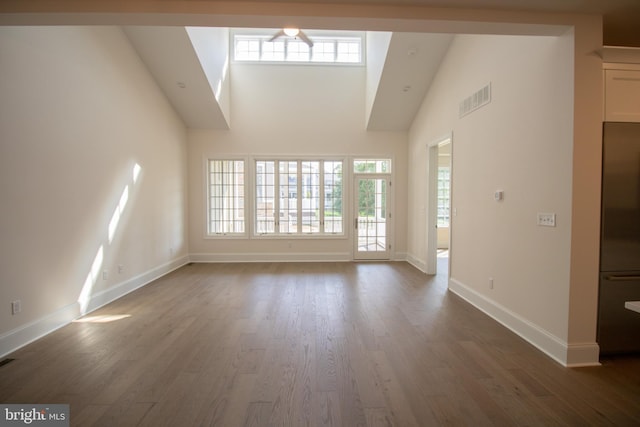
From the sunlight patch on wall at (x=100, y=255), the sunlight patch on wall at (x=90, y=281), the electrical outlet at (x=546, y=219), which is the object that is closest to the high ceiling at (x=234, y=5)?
the electrical outlet at (x=546, y=219)

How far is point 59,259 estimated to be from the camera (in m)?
3.39

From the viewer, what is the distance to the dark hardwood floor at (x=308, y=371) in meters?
2.01

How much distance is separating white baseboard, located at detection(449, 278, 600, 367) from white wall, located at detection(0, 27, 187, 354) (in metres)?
4.88

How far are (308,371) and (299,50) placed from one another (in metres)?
6.63

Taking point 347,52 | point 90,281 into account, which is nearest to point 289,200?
point 347,52

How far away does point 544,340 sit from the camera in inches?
112

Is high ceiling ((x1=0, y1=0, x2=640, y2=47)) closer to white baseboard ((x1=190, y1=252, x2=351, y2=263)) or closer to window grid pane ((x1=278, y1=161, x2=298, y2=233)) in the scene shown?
window grid pane ((x1=278, y1=161, x2=298, y2=233))

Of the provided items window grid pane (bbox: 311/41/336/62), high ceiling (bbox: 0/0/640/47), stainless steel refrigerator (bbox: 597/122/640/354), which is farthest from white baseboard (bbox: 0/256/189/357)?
window grid pane (bbox: 311/41/336/62)

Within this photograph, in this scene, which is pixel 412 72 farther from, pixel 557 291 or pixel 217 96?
pixel 557 291

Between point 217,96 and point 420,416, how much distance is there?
19.6ft

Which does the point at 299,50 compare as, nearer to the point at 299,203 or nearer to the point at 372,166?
the point at 372,166

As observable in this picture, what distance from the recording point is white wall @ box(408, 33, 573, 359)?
271 cm

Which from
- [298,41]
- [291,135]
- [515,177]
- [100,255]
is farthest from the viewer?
[291,135]

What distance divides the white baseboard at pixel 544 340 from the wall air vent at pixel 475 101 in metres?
2.45
